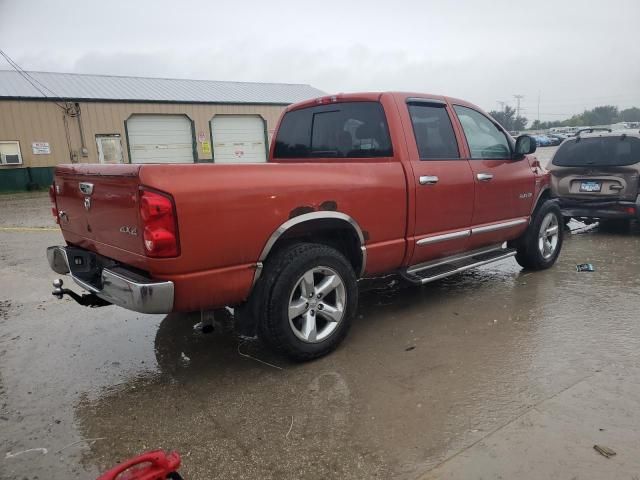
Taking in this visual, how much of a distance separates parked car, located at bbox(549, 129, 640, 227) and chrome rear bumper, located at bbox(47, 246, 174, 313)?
6973 millimetres

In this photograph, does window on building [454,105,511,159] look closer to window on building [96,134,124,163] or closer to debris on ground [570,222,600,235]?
debris on ground [570,222,600,235]

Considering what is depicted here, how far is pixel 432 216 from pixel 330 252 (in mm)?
1179

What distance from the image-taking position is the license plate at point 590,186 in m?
7.66

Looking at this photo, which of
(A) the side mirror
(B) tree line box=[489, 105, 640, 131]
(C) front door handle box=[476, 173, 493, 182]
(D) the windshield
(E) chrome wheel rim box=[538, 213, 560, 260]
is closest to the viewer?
(C) front door handle box=[476, 173, 493, 182]

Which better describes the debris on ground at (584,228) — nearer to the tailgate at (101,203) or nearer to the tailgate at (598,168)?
the tailgate at (598,168)

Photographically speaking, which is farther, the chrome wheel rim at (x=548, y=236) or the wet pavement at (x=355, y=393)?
the chrome wheel rim at (x=548, y=236)

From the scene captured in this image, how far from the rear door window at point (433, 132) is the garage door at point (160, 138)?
20.6 meters

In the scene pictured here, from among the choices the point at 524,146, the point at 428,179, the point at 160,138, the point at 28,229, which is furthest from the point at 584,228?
the point at 160,138

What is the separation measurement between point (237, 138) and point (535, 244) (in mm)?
21330

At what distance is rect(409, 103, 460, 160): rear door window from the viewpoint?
13.9ft

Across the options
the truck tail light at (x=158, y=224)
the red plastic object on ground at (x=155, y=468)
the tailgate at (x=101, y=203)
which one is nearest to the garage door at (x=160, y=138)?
the tailgate at (x=101, y=203)

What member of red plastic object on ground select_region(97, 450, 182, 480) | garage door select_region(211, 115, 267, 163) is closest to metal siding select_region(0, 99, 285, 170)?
garage door select_region(211, 115, 267, 163)

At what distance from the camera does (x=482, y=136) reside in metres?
4.95

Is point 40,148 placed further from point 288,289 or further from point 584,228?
point 288,289
